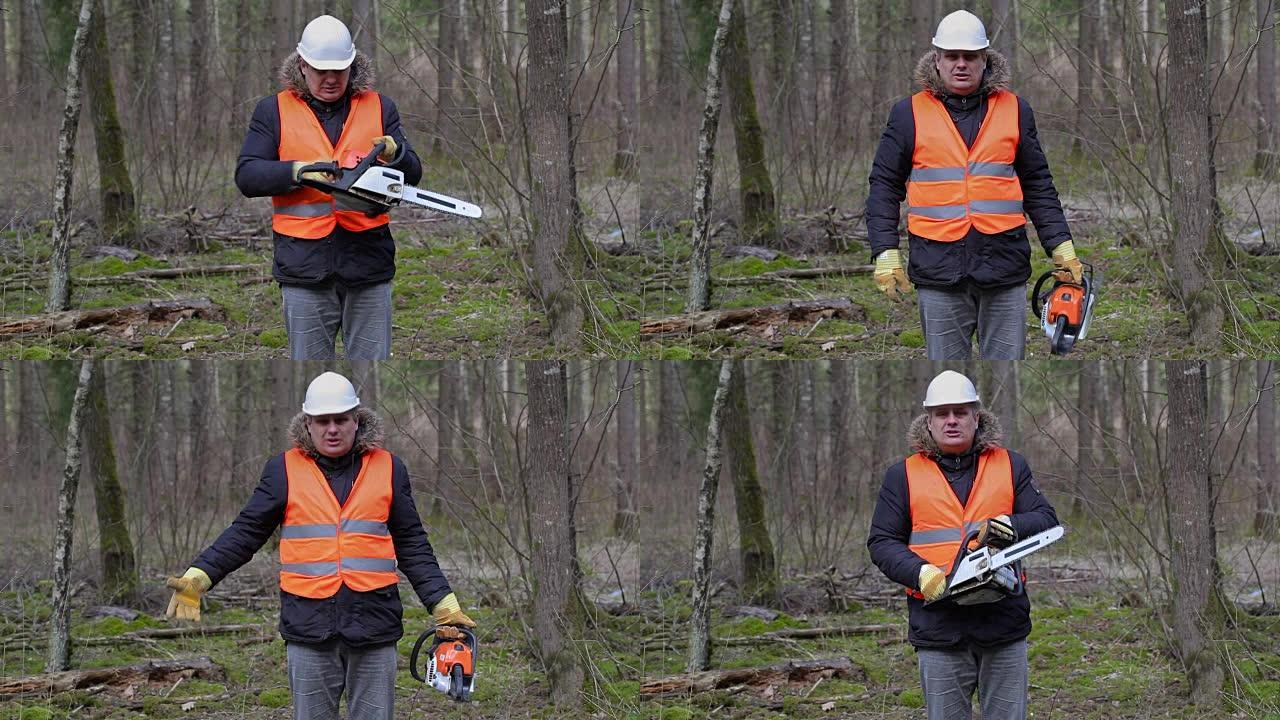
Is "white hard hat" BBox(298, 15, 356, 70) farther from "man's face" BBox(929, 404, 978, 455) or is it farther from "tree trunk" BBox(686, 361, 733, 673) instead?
"man's face" BBox(929, 404, 978, 455)

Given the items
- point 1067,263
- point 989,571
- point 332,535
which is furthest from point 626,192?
point 989,571

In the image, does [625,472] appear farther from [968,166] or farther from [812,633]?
[968,166]

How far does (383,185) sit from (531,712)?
11.1 feet

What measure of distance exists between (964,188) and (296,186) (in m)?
3.21

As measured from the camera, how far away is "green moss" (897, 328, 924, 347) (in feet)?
Answer: 25.9

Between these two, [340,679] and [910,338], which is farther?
[910,338]

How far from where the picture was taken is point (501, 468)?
22.9ft

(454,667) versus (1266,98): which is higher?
(1266,98)

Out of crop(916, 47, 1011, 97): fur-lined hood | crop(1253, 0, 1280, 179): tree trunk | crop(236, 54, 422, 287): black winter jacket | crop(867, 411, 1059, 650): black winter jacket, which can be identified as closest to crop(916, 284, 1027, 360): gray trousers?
crop(867, 411, 1059, 650): black winter jacket

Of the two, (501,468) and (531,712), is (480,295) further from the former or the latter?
(531,712)

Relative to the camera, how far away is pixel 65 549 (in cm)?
712

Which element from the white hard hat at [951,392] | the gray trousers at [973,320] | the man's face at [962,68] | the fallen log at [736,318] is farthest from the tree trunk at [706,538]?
the man's face at [962,68]

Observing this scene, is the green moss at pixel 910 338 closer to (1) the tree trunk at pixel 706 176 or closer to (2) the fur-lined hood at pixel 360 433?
(1) the tree trunk at pixel 706 176

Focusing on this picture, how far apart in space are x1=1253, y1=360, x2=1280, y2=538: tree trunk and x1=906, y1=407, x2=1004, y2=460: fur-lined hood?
7.38ft
